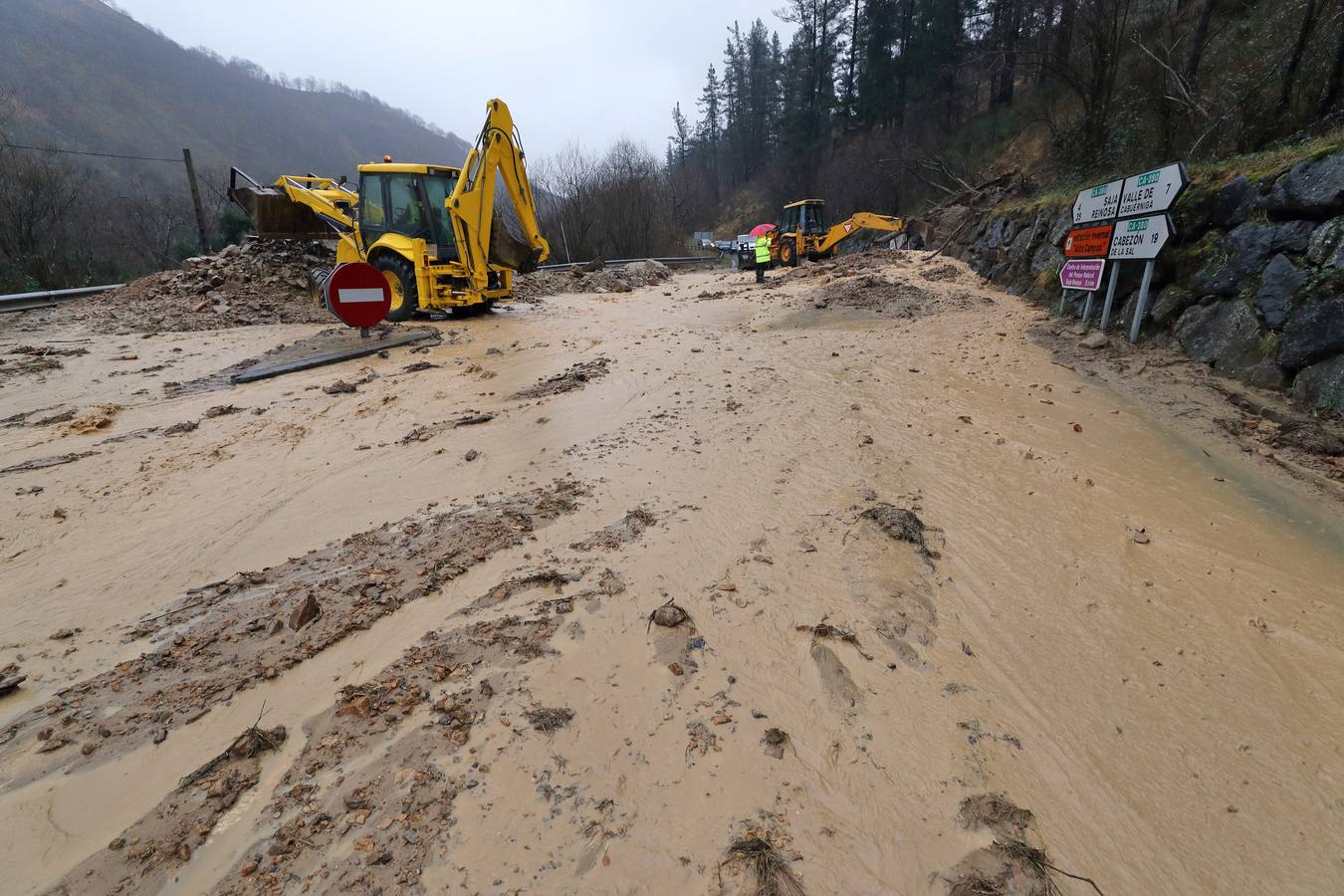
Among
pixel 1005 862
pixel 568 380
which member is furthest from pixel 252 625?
pixel 568 380

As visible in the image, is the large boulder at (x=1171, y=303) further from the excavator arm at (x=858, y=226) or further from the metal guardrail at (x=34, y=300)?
the metal guardrail at (x=34, y=300)

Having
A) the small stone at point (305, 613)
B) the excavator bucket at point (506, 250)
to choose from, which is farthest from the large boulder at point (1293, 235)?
the excavator bucket at point (506, 250)

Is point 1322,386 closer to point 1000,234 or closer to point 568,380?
point 568,380

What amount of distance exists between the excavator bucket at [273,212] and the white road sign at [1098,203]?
14.9 meters

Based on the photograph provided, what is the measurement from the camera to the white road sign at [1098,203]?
7203 millimetres

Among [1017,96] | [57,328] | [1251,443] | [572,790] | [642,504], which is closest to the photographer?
[572,790]

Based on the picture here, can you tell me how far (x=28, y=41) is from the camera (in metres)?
85.4

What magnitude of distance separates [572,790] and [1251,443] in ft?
18.5

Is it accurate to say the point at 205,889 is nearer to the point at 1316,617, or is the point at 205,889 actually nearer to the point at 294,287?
the point at 1316,617

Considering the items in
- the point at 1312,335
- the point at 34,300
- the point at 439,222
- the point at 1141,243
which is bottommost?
the point at 1312,335

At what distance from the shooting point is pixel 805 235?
22.3 meters

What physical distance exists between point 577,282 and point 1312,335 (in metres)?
17.3

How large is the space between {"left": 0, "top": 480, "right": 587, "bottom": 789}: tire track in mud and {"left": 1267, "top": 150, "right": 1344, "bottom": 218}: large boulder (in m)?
6.83

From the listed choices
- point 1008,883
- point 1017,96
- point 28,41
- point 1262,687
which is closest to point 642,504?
point 1008,883
